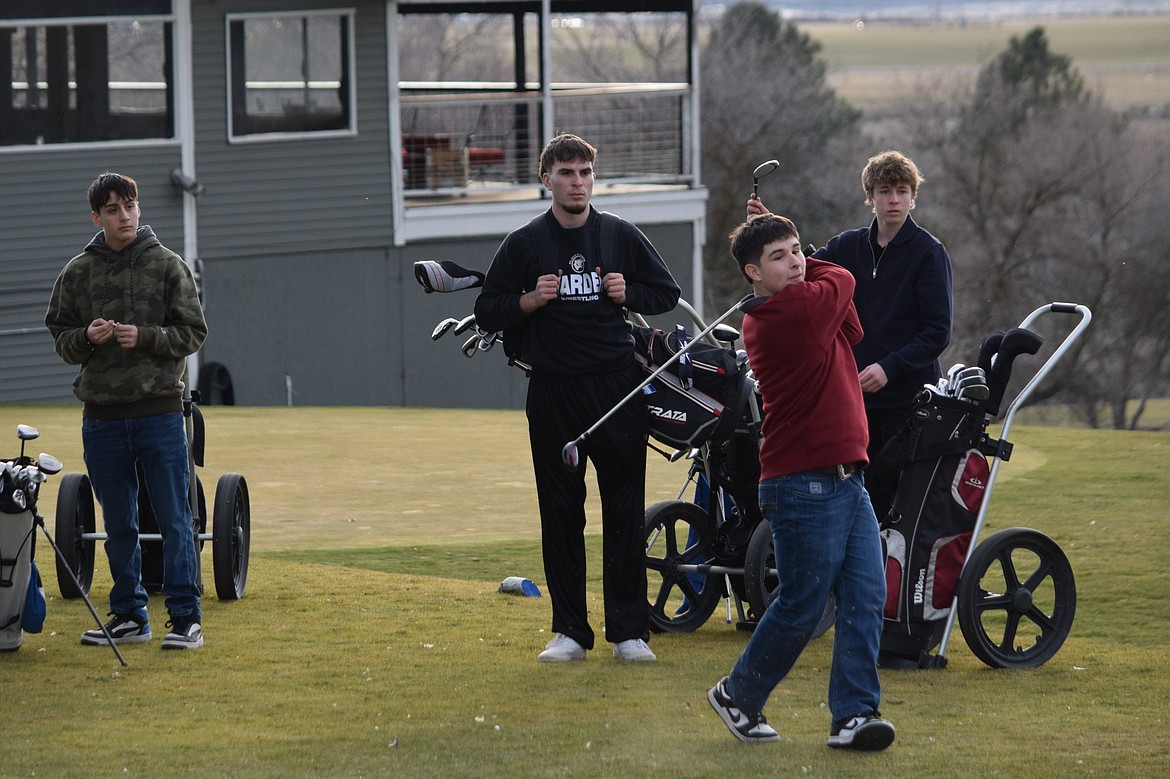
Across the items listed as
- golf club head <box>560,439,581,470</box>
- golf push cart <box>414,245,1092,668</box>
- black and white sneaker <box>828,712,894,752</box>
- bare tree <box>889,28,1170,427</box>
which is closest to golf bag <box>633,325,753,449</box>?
golf push cart <box>414,245,1092,668</box>

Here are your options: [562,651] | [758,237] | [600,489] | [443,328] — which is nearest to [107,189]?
[443,328]

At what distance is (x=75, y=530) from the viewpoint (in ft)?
25.0

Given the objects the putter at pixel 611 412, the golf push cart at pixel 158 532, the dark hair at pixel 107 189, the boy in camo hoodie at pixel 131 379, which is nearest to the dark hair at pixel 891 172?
the putter at pixel 611 412

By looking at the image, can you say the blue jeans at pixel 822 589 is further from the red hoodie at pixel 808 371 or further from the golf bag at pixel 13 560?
the golf bag at pixel 13 560

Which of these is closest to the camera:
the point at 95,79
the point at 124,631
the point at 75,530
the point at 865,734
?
the point at 865,734

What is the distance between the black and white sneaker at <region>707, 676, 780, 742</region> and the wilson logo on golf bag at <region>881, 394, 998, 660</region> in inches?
50.6

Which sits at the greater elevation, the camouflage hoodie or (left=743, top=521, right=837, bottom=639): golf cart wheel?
the camouflage hoodie

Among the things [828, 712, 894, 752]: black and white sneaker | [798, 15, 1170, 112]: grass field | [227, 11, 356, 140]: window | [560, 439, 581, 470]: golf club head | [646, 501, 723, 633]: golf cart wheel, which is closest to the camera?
[828, 712, 894, 752]: black and white sneaker

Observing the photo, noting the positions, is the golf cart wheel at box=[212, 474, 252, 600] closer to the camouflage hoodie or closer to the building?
the camouflage hoodie

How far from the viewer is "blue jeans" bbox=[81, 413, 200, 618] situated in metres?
6.59

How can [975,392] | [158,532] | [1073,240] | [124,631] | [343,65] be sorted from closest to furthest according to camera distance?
[975,392]
[124,631]
[158,532]
[343,65]
[1073,240]

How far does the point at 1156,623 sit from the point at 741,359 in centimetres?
245

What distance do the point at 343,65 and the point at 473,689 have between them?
16304 mm

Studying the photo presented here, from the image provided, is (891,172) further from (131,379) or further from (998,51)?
(998,51)
